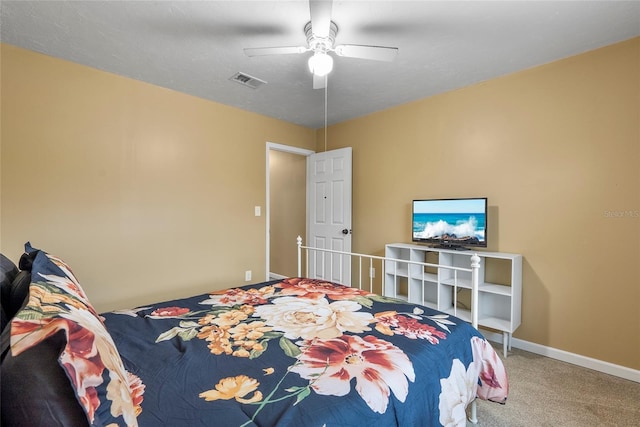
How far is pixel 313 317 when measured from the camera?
1.51 m

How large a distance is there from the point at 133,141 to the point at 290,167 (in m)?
2.39

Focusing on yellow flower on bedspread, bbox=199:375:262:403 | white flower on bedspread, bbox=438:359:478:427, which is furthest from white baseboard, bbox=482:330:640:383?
yellow flower on bedspread, bbox=199:375:262:403

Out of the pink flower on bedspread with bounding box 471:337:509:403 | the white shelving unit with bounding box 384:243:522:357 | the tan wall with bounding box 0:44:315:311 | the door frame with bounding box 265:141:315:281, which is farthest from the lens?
the door frame with bounding box 265:141:315:281

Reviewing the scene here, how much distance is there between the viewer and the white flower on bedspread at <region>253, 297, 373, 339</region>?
1.35 metres

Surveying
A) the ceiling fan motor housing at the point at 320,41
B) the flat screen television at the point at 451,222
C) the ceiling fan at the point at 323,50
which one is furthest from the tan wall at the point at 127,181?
the flat screen television at the point at 451,222

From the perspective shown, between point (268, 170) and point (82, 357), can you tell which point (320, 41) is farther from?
point (268, 170)

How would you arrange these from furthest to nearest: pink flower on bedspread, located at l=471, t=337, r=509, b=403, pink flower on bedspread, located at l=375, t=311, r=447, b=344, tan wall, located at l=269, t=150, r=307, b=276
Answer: tan wall, located at l=269, t=150, r=307, b=276, pink flower on bedspread, located at l=471, t=337, r=509, b=403, pink flower on bedspread, located at l=375, t=311, r=447, b=344

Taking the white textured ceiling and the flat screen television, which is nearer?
the white textured ceiling

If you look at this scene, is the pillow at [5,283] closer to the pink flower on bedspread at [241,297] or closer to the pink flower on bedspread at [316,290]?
the pink flower on bedspread at [241,297]

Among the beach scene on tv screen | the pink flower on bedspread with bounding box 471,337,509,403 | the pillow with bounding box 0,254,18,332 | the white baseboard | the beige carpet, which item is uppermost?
the beach scene on tv screen

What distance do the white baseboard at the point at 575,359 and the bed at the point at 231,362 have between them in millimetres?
1308

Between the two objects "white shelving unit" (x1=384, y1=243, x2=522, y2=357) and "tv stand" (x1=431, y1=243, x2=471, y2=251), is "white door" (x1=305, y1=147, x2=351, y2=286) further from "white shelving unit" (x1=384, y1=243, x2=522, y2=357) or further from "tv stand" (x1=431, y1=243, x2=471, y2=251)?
"tv stand" (x1=431, y1=243, x2=471, y2=251)

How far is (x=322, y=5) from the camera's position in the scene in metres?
1.53

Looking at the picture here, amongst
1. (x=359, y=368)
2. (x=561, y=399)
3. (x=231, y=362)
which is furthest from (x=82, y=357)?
(x=561, y=399)
